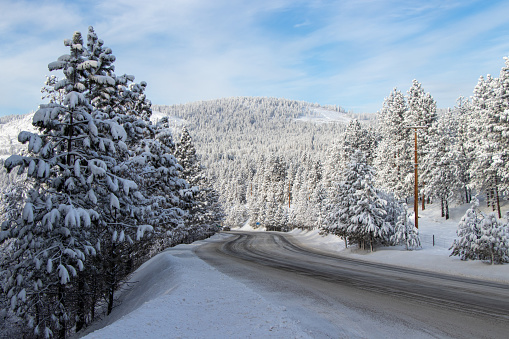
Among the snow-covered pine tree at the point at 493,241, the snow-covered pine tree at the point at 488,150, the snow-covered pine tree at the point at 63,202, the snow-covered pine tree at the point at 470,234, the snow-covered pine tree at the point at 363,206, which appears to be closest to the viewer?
the snow-covered pine tree at the point at 63,202

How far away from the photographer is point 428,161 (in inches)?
1559

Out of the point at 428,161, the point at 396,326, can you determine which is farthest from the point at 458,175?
the point at 396,326

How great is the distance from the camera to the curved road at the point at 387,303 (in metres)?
6.43

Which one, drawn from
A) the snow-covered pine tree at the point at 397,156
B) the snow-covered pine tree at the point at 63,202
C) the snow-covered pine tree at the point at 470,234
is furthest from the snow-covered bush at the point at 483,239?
the snow-covered pine tree at the point at 397,156

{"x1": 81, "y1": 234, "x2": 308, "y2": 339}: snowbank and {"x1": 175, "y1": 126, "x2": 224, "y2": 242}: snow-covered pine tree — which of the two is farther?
{"x1": 175, "y1": 126, "x2": 224, "y2": 242}: snow-covered pine tree

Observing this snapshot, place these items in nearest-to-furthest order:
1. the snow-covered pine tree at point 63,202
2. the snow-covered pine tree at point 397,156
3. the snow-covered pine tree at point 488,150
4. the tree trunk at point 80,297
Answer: the snow-covered pine tree at point 63,202 < the tree trunk at point 80,297 < the snow-covered pine tree at point 488,150 < the snow-covered pine tree at point 397,156

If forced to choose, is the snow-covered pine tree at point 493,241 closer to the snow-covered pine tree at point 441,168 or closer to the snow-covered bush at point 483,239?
the snow-covered bush at point 483,239

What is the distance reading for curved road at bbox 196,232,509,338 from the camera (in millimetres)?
6434

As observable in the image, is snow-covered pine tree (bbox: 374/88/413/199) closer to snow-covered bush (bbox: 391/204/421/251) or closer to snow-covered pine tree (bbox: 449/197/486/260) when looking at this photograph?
snow-covered bush (bbox: 391/204/421/251)

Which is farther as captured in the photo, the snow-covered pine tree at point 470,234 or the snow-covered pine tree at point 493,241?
the snow-covered pine tree at point 470,234

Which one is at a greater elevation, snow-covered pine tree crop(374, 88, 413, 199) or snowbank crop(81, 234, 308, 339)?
snow-covered pine tree crop(374, 88, 413, 199)

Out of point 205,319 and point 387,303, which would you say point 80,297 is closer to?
point 205,319

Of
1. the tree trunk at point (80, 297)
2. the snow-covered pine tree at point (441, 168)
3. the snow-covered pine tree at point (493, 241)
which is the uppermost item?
the snow-covered pine tree at point (441, 168)

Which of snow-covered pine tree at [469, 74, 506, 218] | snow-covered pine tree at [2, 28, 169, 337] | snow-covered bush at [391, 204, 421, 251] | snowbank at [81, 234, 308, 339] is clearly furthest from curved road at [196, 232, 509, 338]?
snow-covered pine tree at [469, 74, 506, 218]
